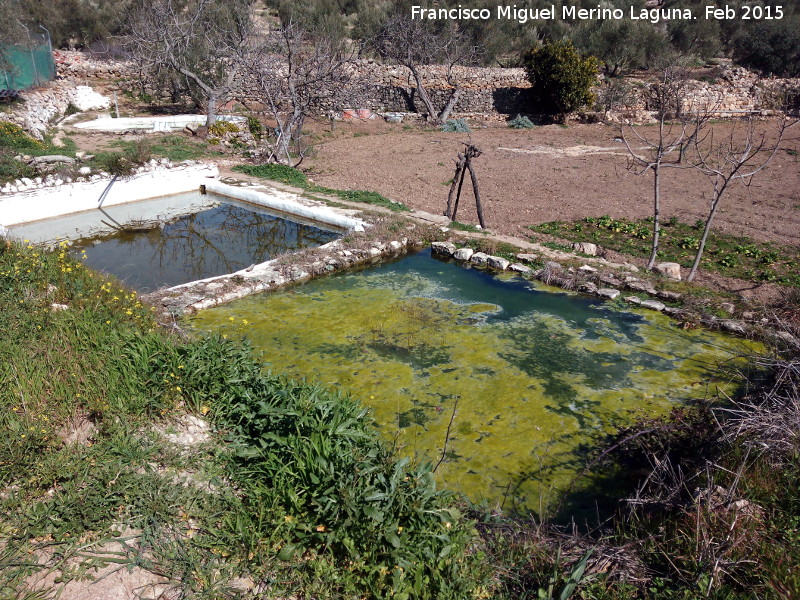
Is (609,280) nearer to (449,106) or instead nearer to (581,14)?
(449,106)

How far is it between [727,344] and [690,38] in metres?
29.3

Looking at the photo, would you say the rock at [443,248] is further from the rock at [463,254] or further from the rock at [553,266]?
the rock at [553,266]

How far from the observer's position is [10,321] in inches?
197

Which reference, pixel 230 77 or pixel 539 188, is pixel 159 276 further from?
pixel 230 77

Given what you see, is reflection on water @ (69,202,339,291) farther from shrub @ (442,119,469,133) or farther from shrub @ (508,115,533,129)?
shrub @ (508,115,533,129)

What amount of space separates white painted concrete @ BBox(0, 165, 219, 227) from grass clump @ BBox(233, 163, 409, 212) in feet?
3.12

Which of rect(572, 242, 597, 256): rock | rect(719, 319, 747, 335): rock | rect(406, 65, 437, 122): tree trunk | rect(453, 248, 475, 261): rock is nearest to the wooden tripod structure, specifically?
rect(453, 248, 475, 261): rock

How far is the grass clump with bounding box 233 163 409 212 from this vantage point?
11.4 m

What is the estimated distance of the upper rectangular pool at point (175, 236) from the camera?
860 centimetres

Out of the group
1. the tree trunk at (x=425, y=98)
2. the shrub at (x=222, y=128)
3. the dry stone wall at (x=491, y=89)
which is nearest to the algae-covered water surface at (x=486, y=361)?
the shrub at (x=222, y=128)

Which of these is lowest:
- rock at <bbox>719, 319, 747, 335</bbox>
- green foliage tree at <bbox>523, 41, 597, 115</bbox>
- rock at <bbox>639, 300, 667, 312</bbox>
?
rock at <bbox>719, 319, 747, 335</bbox>

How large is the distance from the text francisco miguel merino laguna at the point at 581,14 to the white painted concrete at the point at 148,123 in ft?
51.6

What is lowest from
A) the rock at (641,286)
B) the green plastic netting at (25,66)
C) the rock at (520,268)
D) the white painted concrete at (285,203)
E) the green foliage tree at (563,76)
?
the rock at (641,286)

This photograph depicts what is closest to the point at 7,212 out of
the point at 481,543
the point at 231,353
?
the point at 231,353
